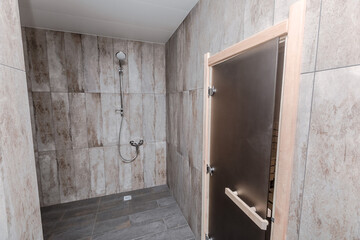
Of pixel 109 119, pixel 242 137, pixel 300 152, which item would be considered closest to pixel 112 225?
pixel 109 119

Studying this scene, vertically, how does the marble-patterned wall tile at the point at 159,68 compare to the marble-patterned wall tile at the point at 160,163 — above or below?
above

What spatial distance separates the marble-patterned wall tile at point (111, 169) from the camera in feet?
8.62

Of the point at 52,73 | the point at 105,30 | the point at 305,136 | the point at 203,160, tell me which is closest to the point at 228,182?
the point at 203,160

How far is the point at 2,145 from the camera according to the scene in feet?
2.14

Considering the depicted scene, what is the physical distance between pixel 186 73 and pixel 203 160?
3.55 feet

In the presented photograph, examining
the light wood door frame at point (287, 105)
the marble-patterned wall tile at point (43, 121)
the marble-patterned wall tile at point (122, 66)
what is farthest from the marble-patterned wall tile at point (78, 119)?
the light wood door frame at point (287, 105)

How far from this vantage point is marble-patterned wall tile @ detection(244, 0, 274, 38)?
0.82 metres

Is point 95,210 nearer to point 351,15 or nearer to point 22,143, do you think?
point 22,143

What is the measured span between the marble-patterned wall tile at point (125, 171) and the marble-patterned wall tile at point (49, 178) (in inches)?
37.2

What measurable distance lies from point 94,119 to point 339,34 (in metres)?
2.81

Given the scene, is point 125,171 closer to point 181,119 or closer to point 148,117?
point 148,117

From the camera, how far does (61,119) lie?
2.33 meters

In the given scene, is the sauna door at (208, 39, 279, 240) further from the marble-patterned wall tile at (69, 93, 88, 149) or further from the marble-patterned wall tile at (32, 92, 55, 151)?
the marble-patterned wall tile at (32, 92, 55, 151)

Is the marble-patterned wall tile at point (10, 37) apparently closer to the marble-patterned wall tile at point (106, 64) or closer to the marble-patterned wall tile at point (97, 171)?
the marble-patterned wall tile at point (106, 64)
